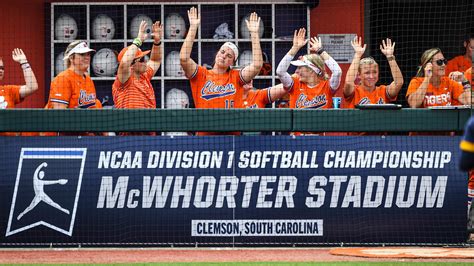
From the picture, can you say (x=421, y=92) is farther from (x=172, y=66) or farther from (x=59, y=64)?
(x=59, y=64)

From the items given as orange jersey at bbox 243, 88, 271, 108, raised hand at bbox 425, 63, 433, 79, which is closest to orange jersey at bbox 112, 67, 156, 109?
orange jersey at bbox 243, 88, 271, 108

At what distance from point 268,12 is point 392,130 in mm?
5261

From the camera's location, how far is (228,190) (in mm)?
10531

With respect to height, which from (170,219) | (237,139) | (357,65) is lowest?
(170,219)

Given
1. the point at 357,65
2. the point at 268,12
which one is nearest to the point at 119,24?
the point at 268,12

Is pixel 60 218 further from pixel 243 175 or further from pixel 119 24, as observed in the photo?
pixel 119 24

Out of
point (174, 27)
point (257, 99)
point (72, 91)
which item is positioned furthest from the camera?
point (174, 27)

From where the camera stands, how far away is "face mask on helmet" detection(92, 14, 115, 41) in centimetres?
1517

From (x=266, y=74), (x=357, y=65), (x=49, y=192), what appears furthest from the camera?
(x=266, y=74)

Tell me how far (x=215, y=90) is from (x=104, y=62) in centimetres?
441

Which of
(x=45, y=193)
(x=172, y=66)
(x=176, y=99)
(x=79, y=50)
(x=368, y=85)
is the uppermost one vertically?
(x=79, y=50)

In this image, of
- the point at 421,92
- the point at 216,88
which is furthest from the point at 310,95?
the point at 421,92

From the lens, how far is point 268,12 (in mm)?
15375

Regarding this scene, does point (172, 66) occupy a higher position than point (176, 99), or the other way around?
point (172, 66)
